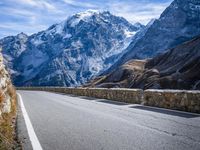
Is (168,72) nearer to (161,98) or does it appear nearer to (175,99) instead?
(161,98)

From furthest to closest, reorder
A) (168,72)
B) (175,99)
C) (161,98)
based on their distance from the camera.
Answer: (168,72) < (161,98) < (175,99)

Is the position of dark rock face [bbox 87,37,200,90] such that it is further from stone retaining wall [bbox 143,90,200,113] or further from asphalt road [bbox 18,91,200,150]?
asphalt road [bbox 18,91,200,150]

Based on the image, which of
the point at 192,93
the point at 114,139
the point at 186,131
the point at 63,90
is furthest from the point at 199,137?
the point at 63,90

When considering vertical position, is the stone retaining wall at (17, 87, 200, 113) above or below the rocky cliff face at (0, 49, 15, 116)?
below

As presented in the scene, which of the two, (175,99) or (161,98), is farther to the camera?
(161,98)

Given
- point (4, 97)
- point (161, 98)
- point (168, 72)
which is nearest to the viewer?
point (4, 97)

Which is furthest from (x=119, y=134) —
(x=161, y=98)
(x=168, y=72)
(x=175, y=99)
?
(x=168, y=72)

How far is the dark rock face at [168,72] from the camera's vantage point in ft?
182

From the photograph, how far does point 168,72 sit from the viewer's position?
67.0 m

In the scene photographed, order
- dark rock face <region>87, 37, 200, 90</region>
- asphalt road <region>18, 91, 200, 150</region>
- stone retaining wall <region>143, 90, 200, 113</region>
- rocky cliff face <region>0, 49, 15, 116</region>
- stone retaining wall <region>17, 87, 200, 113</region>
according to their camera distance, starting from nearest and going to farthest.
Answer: asphalt road <region>18, 91, 200, 150</region>, rocky cliff face <region>0, 49, 15, 116</region>, stone retaining wall <region>143, 90, 200, 113</region>, stone retaining wall <region>17, 87, 200, 113</region>, dark rock face <region>87, 37, 200, 90</region>

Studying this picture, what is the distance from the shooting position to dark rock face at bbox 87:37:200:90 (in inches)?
2181

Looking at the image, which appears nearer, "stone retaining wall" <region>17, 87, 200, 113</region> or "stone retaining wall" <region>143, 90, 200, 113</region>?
"stone retaining wall" <region>143, 90, 200, 113</region>

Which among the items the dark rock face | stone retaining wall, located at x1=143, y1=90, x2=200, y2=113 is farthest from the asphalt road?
the dark rock face

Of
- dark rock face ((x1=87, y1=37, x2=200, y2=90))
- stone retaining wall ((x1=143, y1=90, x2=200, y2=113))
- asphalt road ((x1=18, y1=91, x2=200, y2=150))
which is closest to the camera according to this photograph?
asphalt road ((x1=18, y1=91, x2=200, y2=150))
